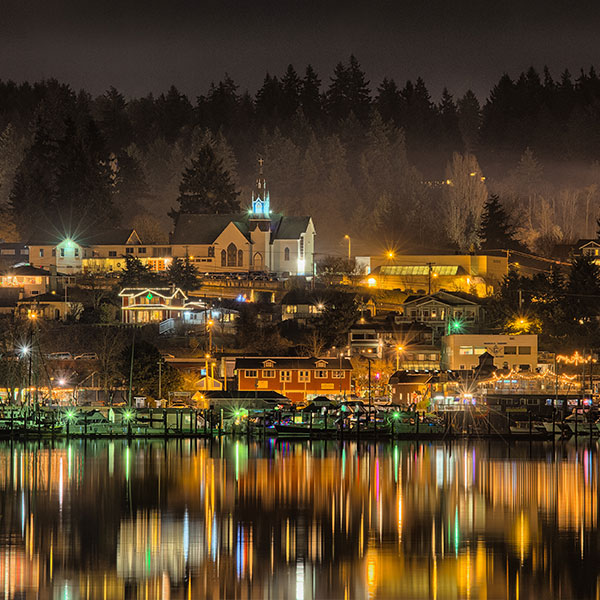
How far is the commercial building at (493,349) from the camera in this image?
65188 mm

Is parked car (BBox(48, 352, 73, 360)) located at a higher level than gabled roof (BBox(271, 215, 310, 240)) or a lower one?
lower

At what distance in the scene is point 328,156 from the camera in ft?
394

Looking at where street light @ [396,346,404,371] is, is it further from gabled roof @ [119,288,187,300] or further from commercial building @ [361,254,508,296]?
commercial building @ [361,254,508,296]

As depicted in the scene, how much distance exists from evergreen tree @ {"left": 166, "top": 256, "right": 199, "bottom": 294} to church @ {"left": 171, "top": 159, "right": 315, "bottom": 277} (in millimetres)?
7312

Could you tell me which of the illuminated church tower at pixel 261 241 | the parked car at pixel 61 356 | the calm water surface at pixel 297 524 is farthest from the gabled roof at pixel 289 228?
the calm water surface at pixel 297 524

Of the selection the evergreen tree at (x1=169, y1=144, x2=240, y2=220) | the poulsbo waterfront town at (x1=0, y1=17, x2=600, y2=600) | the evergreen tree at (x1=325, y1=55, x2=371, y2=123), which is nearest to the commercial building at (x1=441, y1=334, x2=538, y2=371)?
the poulsbo waterfront town at (x1=0, y1=17, x2=600, y2=600)

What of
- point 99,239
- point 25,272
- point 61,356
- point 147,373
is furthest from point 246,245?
point 147,373

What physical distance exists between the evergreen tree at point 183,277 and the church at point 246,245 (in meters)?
7.31

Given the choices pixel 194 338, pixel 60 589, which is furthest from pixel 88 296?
pixel 60 589

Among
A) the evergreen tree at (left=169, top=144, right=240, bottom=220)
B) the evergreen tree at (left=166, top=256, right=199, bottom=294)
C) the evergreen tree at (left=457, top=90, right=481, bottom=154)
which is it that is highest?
the evergreen tree at (left=457, top=90, right=481, bottom=154)

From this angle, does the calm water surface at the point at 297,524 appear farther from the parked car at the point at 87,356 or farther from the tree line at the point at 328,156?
the tree line at the point at 328,156

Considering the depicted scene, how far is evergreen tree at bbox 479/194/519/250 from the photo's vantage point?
92.7m

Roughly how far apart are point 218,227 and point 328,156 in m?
35.0

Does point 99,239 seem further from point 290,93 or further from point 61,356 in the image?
point 290,93
